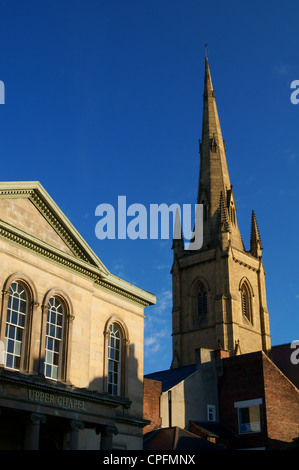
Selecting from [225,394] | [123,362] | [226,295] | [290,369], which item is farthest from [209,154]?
[123,362]

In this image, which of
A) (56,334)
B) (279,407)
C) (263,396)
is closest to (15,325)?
(56,334)

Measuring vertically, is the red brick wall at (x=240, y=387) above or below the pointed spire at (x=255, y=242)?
below

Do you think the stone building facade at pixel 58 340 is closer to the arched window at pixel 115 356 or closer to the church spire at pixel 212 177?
the arched window at pixel 115 356

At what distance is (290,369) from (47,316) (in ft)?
119

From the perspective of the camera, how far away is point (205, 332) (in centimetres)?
6981

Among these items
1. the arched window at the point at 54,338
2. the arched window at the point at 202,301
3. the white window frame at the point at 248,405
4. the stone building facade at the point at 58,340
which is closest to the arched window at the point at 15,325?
the stone building facade at the point at 58,340

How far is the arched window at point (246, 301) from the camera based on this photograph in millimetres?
72438

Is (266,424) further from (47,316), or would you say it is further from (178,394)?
(47,316)

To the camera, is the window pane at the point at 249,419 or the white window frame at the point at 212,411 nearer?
the window pane at the point at 249,419

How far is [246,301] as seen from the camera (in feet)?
Result: 241

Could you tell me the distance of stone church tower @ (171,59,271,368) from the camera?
68.8 metres

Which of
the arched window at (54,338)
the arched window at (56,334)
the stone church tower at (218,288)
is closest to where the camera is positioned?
the arched window at (56,334)

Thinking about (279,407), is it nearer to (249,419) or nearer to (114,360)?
(249,419)

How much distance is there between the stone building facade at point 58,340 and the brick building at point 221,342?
688cm
